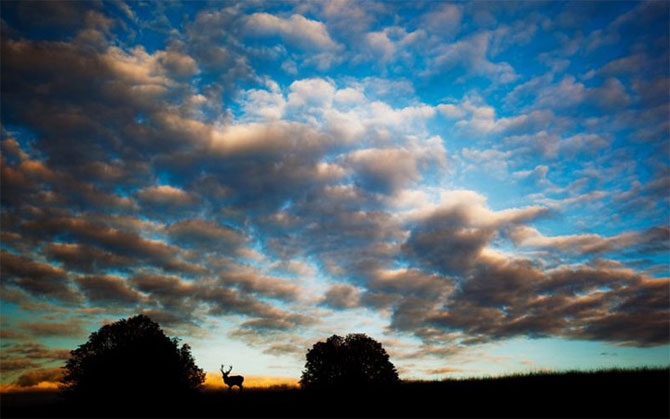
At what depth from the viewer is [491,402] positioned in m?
19.0

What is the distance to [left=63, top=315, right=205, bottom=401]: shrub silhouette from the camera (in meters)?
47.1

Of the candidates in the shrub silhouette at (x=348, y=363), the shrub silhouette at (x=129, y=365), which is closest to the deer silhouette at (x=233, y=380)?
the shrub silhouette at (x=129, y=365)

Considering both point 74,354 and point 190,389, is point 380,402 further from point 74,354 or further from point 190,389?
point 74,354

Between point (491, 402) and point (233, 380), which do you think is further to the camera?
point (233, 380)

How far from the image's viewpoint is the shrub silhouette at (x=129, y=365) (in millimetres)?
47062

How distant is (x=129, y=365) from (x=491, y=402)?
46666 mm

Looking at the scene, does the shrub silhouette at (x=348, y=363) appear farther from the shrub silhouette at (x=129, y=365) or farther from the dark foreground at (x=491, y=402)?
the dark foreground at (x=491, y=402)

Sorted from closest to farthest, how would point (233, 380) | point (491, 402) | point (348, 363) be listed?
point (491, 402), point (233, 380), point (348, 363)

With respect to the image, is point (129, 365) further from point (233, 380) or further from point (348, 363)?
point (348, 363)

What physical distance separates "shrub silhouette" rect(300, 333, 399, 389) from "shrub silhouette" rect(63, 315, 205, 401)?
56.5 ft

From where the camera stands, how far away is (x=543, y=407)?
16859 mm

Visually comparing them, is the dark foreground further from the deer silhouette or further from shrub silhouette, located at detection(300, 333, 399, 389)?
shrub silhouette, located at detection(300, 333, 399, 389)

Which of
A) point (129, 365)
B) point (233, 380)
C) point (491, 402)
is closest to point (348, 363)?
Answer: point (233, 380)

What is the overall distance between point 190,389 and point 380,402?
39389 mm
